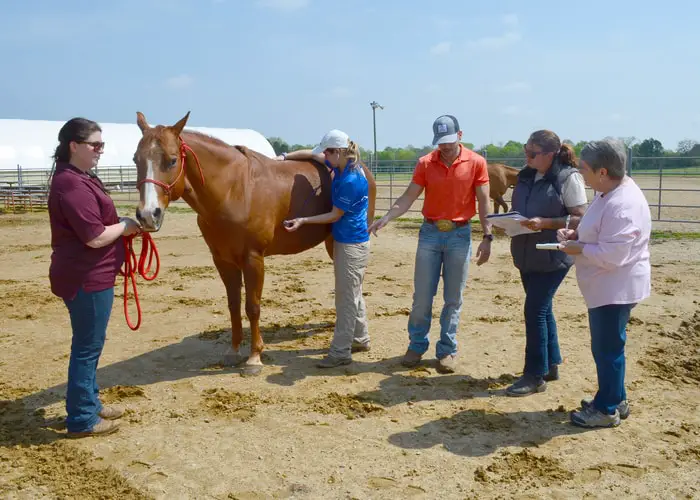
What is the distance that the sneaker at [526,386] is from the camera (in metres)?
4.26

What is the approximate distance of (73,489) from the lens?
3080 mm

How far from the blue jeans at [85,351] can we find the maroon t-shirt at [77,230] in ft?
0.24

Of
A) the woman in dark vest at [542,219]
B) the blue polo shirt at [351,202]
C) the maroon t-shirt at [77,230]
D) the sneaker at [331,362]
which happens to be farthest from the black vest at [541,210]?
the maroon t-shirt at [77,230]

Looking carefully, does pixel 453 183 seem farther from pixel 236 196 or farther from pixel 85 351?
pixel 85 351

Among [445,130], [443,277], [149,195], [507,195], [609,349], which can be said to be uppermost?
[445,130]

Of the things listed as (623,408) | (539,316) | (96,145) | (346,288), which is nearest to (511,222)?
(539,316)

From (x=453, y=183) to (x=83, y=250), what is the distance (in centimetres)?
258

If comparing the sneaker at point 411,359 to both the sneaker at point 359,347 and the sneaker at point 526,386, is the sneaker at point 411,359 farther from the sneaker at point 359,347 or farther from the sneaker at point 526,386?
the sneaker at point 526,386

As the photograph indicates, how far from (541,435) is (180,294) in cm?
503

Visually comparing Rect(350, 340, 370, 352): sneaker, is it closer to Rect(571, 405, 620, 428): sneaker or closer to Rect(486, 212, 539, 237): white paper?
Rect(486, 212, 539, 237): white paper

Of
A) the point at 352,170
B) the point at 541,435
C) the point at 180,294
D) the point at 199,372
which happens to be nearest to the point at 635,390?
the point at 541,435

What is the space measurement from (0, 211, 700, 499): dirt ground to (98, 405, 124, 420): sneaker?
0.08 m

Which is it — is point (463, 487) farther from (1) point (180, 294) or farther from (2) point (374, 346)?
(1) point (180, 294)

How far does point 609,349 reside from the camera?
11.7 ft
